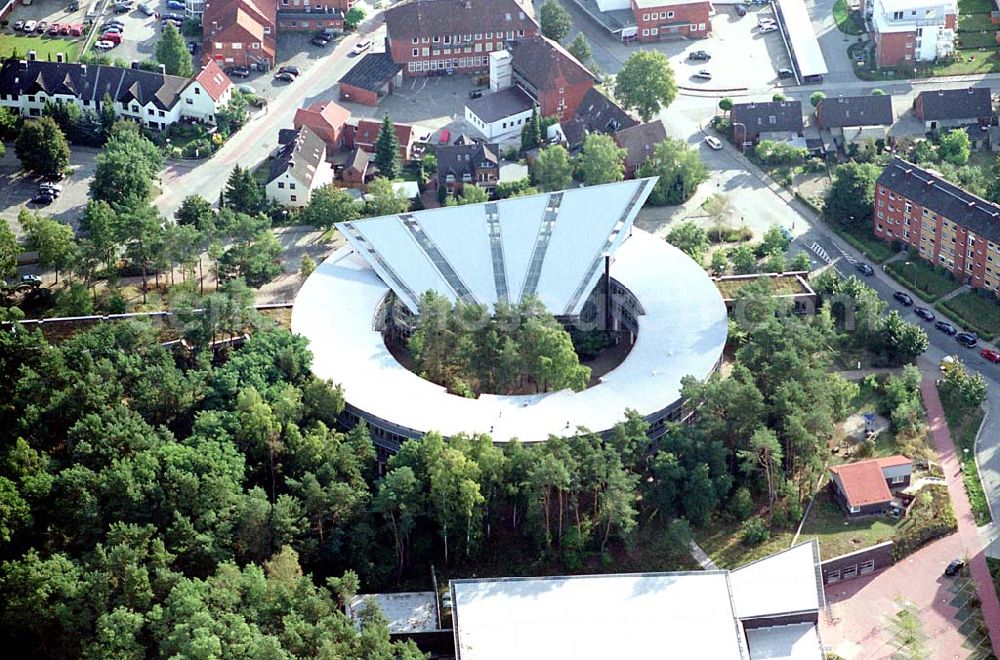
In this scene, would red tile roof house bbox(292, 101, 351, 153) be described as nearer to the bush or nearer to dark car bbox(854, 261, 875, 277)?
dark car bbox(854, 261, 875, 277)

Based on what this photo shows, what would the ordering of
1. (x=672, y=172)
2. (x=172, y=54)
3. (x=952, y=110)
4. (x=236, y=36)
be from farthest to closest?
(x=236, y=36), (x=172, y=54), (x=952, y=110), (x=672, y=172)

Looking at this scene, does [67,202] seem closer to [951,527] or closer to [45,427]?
[45,427]

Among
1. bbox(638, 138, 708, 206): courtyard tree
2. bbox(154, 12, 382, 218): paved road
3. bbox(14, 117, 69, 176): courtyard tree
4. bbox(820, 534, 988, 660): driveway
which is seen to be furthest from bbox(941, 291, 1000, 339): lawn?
bbox(14, 117, 69, 176): courtyard tree

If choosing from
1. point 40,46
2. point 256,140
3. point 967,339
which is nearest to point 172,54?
point 256,140

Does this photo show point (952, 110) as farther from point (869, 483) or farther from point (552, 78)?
point (869, 483)

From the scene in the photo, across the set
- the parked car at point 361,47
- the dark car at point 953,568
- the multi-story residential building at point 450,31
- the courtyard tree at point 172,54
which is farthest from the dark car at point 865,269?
the courtyard tree at point 172,54

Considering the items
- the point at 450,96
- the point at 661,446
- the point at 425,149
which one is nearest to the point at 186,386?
the point at 661,446

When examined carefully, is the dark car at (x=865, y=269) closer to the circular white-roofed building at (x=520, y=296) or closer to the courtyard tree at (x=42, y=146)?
the circular white-roofed building at (x=520, y=296)
